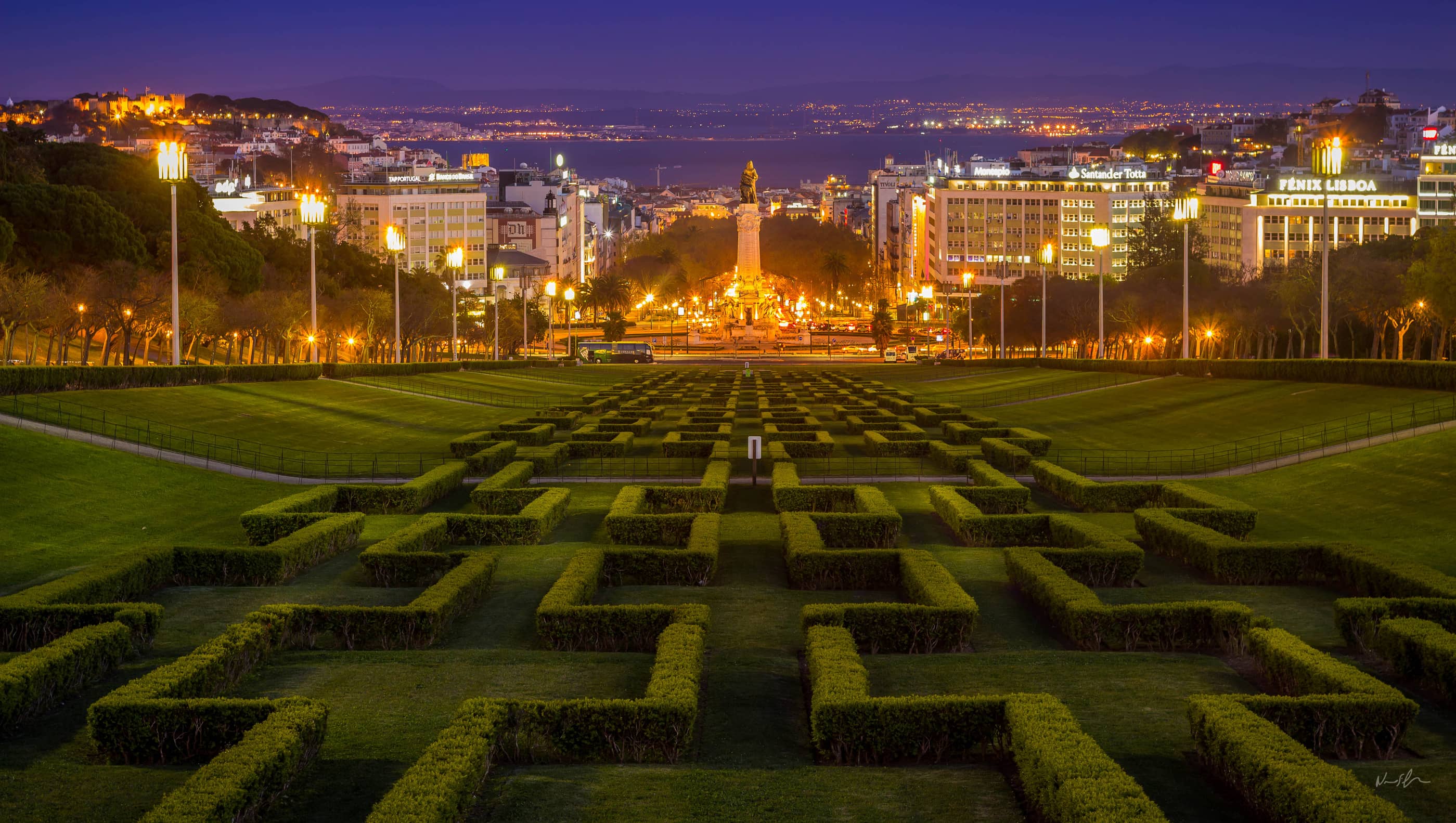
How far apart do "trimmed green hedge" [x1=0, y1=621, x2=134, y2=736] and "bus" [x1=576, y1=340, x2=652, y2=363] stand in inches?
4298

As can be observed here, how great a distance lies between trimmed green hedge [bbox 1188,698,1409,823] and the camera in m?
14.5

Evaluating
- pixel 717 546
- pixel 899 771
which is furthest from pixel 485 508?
pixel 899 771

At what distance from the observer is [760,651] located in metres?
23.8

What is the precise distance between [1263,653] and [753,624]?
8988 millimetres

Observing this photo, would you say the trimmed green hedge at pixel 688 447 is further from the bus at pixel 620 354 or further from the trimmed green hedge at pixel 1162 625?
the bus at pixel 620 354

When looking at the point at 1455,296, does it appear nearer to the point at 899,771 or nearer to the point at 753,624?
the point at 753,624

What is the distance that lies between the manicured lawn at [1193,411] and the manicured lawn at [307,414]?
2407 cm

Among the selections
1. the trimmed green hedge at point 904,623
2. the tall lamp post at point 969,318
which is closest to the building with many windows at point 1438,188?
the tall lamp post at point 969,318

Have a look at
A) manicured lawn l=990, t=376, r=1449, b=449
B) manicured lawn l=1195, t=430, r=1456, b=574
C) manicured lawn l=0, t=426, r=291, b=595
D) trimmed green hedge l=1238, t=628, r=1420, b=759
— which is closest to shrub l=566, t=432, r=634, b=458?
manicured lawn l=0, t=426, r=291, b=595

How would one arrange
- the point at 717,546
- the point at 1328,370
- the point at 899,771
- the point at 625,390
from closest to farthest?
the point at 899,771 < the point at 717,546 < the point at 1328,370 < the point at 625,390

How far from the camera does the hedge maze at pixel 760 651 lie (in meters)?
16.5

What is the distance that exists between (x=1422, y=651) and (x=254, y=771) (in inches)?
655

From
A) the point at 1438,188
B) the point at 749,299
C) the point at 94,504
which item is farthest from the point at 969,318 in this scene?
the point at 94,504

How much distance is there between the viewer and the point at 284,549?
29.5 metres
